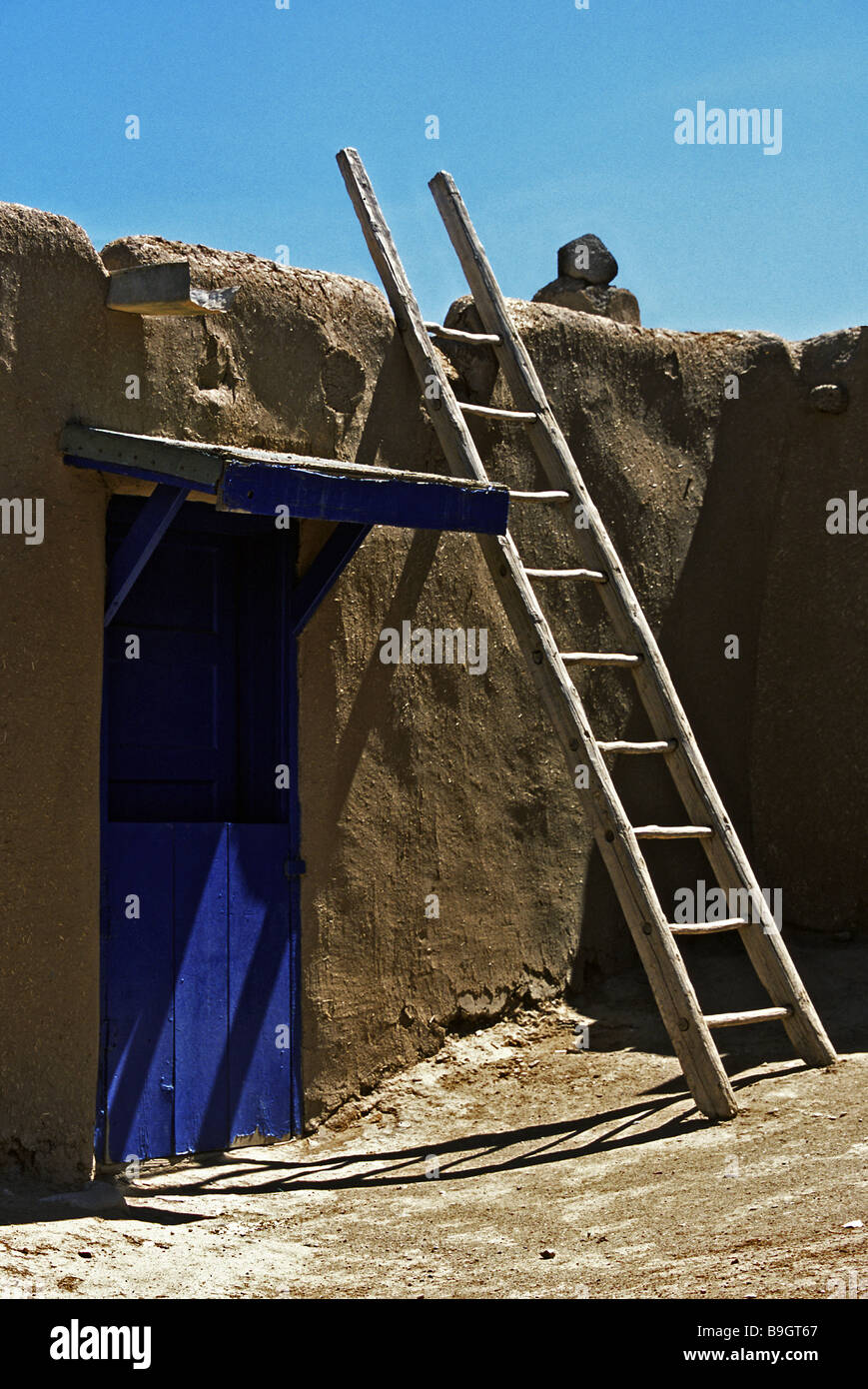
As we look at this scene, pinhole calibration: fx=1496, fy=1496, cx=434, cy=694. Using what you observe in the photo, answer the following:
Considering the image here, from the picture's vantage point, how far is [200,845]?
16.5 ft

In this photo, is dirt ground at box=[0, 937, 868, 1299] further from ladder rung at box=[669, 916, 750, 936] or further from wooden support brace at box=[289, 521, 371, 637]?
wooden support brace at box=[289, 521, 371, 637]

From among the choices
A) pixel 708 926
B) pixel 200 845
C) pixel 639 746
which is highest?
pixel 639 746

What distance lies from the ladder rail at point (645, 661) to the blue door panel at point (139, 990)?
6.16ft

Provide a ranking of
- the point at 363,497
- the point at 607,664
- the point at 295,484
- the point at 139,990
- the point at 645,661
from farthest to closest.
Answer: the point at 645,661
the point at 607,664
the point at 139,990
the point at 363,497
the point at 295,484

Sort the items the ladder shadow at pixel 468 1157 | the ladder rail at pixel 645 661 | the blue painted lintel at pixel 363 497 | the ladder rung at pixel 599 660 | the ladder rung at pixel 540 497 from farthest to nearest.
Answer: the ladder rung at pixel 540 497
the ladder rung at pixel 599 660
the ladder rail at pixel 645 661
the ladder shadow at pixel 468 1157
the blue painted lintel at pixel 363 497

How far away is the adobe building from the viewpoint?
461 centimetres

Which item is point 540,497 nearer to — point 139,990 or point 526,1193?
point 139,990

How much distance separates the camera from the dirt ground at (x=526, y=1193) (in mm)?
3475

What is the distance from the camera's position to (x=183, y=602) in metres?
5.34

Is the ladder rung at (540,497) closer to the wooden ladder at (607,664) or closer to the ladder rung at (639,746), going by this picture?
the wooden ladder at (607,664)

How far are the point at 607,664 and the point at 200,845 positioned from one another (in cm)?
159

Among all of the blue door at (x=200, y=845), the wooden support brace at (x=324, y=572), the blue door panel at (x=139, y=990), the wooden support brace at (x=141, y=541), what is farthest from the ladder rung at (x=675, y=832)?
the wooden support brace at (x=141, y=541)

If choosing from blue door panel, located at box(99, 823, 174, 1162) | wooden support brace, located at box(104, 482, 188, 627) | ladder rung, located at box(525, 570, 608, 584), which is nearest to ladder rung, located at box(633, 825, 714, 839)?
ladder rung, located at box(525, 570, 608, 584)

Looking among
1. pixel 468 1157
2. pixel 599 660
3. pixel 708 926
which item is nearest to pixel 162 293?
pixel 599 660
